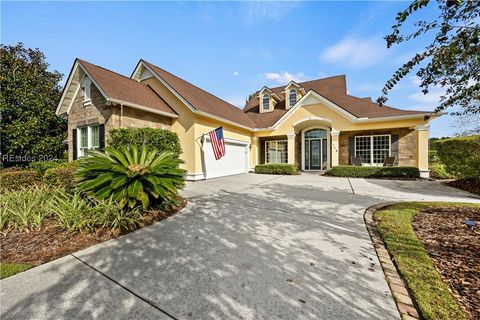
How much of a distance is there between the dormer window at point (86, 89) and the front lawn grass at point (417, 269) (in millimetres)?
12975

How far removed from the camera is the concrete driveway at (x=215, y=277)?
6.61 ft

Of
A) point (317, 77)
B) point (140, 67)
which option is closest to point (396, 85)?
point (140, 67)

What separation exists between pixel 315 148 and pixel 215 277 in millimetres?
14795

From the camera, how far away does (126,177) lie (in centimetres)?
462

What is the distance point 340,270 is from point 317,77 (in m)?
20.6

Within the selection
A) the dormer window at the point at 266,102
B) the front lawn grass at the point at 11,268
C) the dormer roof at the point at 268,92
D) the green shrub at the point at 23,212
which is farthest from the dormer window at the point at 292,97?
the front lawn grass at the point at 11,268

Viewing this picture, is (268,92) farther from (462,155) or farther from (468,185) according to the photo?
(468,185)

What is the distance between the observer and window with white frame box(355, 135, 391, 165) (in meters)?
13.2

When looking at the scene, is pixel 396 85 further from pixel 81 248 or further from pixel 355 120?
pixel 355 120

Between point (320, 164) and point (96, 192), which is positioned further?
point (320, 164)

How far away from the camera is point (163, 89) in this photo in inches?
467

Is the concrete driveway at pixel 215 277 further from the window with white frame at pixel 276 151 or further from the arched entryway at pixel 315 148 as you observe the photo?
the window with white frame at pixel 276 151

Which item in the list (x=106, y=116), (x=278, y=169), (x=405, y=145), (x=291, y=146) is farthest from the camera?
(x=291, y=146)

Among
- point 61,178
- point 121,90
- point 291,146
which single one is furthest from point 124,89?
point 291,146
